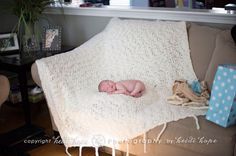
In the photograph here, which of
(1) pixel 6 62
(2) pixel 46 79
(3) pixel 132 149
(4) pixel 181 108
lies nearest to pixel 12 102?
(1) pixel 6 62

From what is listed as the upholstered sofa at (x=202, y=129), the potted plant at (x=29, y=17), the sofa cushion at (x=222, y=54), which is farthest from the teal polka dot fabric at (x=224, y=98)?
the potted plant at (x=29, y=17)

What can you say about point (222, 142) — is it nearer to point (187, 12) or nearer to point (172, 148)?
point (172, 148)

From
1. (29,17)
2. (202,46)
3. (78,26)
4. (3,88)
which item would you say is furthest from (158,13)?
(3,88)

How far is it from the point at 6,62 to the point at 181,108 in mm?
1326

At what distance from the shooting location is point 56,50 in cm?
268

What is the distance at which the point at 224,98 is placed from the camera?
5.54 ft

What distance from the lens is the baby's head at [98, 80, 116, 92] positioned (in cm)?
221

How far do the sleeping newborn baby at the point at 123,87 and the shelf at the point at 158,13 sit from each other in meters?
0.63

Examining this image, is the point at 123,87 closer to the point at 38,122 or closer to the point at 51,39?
the point at 51,39

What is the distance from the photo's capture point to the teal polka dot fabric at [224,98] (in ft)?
5.44

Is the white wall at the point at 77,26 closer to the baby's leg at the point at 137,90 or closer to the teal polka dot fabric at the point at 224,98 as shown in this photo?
the baby's leg at the point at 137,90

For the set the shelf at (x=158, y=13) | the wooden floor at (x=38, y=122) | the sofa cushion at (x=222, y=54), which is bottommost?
the wooden floor at (x=38, y=122)

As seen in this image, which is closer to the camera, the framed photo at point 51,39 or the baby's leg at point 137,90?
the baby's leg at point 137,90

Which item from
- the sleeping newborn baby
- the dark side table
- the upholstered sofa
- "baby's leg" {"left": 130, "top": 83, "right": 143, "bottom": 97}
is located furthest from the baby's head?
the dark side table
